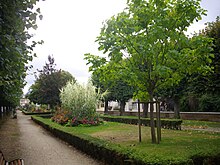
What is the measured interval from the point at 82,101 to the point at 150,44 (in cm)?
1124

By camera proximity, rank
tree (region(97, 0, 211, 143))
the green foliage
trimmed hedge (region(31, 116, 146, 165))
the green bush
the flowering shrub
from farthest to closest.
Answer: the green bush
the green foliage
the flowering shrub
tree (region(97, 0, 211, 143))
trimmed hedge (region(31, 116, 146, 165))

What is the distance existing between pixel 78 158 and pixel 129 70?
3.50 meters

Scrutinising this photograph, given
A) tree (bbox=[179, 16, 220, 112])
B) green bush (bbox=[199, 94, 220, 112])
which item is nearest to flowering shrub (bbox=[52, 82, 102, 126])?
tree (bbox=[179, 16, 220, 112])

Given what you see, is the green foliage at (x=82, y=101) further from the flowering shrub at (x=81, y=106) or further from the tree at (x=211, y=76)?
the tree at (x=211, y=76)

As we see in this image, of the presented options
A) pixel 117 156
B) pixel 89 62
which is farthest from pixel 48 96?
pixel 117 156

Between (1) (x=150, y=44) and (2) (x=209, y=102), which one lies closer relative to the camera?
(1) (x=150, y=44)

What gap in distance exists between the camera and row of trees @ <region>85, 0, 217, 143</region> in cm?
846

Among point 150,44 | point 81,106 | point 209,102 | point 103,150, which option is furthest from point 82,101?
point 209,102

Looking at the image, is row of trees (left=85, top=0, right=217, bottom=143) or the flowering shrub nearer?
row of trees (left=85, top=0, right=217, bottom=143)

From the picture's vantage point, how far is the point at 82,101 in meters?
19.2

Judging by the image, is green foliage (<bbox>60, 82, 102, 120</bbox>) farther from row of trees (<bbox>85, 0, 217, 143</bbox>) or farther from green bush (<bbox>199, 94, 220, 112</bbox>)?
green bush (<bbox>199, 94, 220, 112</bbox>)

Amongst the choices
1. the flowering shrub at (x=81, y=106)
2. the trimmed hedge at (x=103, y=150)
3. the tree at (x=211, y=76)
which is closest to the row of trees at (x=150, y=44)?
the trimmed hedge at (x=103, y=150)

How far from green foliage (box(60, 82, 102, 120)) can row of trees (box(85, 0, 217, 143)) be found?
947 cm

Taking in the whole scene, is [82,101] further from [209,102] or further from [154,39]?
[209,102]
